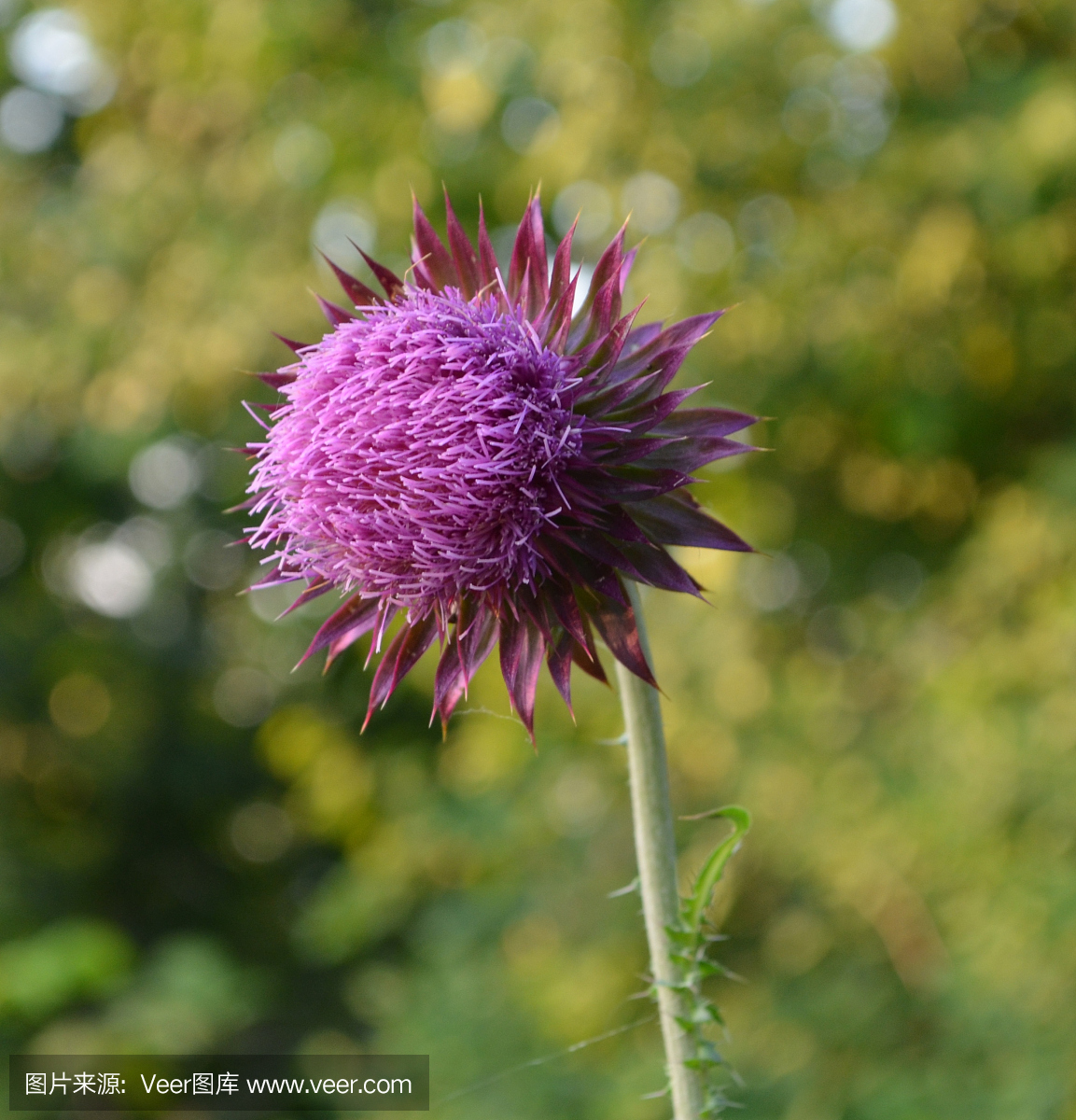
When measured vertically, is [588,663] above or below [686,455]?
below

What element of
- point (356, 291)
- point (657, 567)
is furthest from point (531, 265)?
point (657, 567)

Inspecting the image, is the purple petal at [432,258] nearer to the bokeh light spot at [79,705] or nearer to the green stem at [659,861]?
the green stem at [659,861]

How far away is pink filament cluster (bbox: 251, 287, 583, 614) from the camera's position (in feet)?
5.28

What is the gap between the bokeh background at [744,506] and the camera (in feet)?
13.0

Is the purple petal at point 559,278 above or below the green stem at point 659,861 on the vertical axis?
above

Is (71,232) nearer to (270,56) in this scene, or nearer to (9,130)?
(270,56)

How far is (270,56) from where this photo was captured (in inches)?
211

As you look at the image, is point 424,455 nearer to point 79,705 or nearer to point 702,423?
point 702,423

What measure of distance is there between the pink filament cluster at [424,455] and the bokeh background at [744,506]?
7.61ft

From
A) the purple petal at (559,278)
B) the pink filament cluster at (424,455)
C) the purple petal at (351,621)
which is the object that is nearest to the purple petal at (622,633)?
the pink filament cluster at (424,455)

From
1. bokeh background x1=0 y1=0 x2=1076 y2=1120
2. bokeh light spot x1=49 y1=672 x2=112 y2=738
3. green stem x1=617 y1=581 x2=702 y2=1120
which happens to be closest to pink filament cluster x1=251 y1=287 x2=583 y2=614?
green stem x1=617 y1=581 x2=702 y2=1120

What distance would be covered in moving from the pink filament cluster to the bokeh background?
2.32 m

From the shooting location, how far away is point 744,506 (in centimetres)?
510

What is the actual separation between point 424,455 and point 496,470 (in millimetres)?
108
